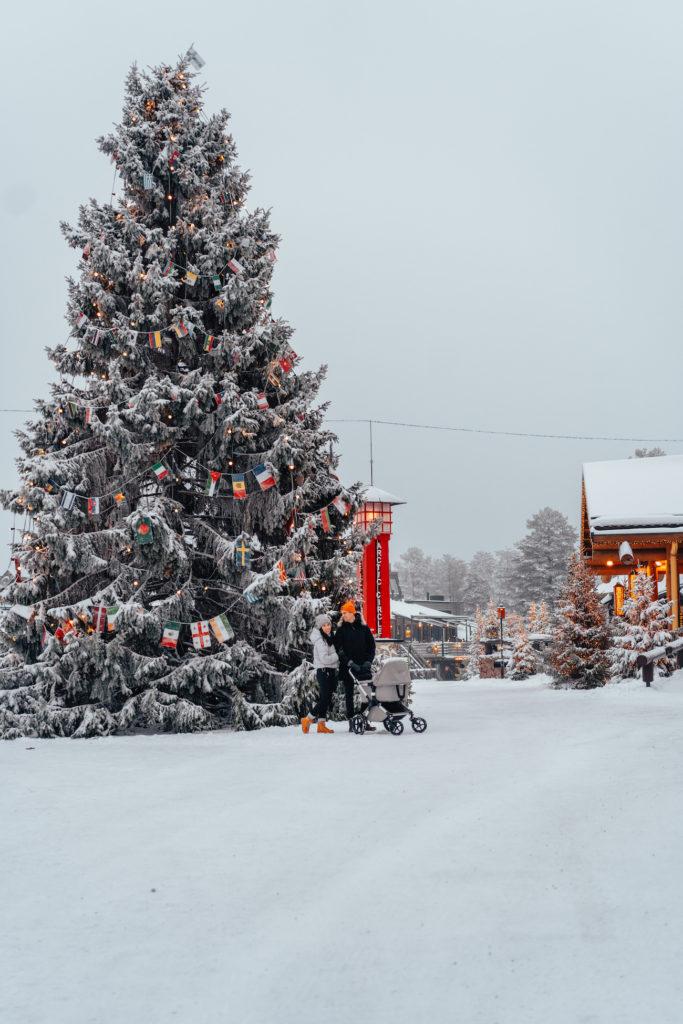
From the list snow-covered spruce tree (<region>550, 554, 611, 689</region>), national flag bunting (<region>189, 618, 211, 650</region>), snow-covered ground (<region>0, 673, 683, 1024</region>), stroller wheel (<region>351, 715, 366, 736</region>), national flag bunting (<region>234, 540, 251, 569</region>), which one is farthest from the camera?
snow-covered spruce tree (<region>550, 554, 611, 689</region>)

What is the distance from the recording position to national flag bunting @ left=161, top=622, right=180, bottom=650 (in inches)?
508

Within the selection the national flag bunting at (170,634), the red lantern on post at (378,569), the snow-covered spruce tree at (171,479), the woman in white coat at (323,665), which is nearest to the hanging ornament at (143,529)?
the snow-covered spruce tree at (171,479)

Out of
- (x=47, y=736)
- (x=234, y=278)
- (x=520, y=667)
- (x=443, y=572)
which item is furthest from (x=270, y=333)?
(x=443, y=572)

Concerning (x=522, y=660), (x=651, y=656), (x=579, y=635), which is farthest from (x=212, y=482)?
(x=522, y=660)

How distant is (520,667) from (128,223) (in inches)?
1078

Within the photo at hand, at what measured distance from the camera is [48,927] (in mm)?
4609

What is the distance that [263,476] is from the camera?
13680 mm

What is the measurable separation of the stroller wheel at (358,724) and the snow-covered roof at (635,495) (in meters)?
12.2

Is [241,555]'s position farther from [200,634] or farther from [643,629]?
[643,629]

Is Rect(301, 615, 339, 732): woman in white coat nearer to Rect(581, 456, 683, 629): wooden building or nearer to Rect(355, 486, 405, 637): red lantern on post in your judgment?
Rect(355, 486, 405, 637): red lantern on post

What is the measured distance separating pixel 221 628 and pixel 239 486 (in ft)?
7.31

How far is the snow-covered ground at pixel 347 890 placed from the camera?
3.78 meters

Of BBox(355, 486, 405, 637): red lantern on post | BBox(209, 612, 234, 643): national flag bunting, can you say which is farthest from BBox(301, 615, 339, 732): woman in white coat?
BBox(355, 486, 405, 637): red lantern on post

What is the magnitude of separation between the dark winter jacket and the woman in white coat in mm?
129
